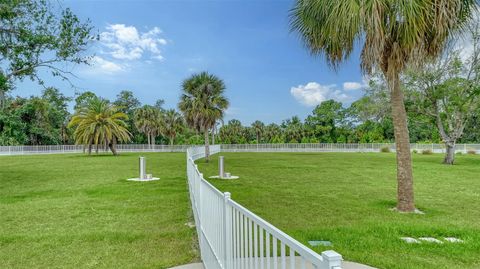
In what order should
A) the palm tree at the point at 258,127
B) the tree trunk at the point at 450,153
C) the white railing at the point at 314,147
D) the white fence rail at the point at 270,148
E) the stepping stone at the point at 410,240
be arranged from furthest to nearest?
the palm tree at the point at 258,127 < the white railing at the point at 314,147 < the white fence rail at the point at 270,148 < the tree trunk at the point at 450,153 < the stepping stone at the point at 410,240

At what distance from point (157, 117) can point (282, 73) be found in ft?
59.9

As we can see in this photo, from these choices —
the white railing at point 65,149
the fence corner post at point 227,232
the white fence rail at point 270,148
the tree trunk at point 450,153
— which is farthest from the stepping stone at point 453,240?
the white fence rail at point 270,148

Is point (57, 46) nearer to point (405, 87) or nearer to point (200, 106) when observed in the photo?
point (200, 106)

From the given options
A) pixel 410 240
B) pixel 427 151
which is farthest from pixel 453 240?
pixel 427 151

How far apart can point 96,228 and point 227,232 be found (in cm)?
406

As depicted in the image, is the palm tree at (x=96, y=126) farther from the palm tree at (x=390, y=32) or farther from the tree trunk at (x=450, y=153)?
the tree trunk at (x=450, y=153)

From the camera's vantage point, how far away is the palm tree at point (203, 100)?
67.1 ft

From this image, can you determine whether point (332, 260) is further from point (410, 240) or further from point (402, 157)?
point (402, 157)

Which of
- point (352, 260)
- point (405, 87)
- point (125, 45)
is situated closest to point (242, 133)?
point (125, 45)

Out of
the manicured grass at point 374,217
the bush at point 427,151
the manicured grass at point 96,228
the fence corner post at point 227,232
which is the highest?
the fence corner post at point 227,232

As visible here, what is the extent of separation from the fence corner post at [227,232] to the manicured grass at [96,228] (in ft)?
5.92

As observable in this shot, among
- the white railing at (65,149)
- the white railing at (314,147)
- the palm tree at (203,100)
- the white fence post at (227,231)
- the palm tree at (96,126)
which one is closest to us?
the white fence post at (227,231)

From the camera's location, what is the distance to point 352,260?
12.5 ft

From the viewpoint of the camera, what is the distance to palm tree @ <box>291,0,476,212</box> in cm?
547
